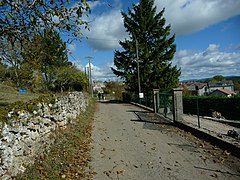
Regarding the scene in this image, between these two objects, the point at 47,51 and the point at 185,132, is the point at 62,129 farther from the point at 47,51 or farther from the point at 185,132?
the point at 185,132

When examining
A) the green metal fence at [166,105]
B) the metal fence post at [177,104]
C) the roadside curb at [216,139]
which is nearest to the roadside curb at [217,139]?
the roadside curb at [216,139]

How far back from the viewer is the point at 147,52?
2658cm

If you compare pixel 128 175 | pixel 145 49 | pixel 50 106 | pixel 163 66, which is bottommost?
pixel 128 175

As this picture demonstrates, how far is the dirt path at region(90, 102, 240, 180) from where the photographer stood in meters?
4.31

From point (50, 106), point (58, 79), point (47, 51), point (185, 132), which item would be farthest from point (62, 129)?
point (58, 79)

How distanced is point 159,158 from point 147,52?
2234cm

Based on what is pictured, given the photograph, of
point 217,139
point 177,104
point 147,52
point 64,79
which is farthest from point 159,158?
point 64,79

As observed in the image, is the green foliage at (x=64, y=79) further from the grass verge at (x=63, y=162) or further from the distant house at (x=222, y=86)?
the distant house at (x=222, y=86)

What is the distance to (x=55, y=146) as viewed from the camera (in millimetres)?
5566

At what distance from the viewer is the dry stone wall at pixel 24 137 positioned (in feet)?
11.6

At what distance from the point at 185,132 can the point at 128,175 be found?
172 inches

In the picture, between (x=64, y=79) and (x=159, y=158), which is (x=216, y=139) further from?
(x=64, y=79)

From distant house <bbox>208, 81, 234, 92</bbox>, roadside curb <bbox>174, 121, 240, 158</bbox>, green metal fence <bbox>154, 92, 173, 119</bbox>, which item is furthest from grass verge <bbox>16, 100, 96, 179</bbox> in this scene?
distant house <bbox>208, 81, 234, 92</bbox>

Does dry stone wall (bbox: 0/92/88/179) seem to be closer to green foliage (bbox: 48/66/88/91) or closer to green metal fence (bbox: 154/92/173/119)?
green metal fence (bbox: 154/92/173/119)
